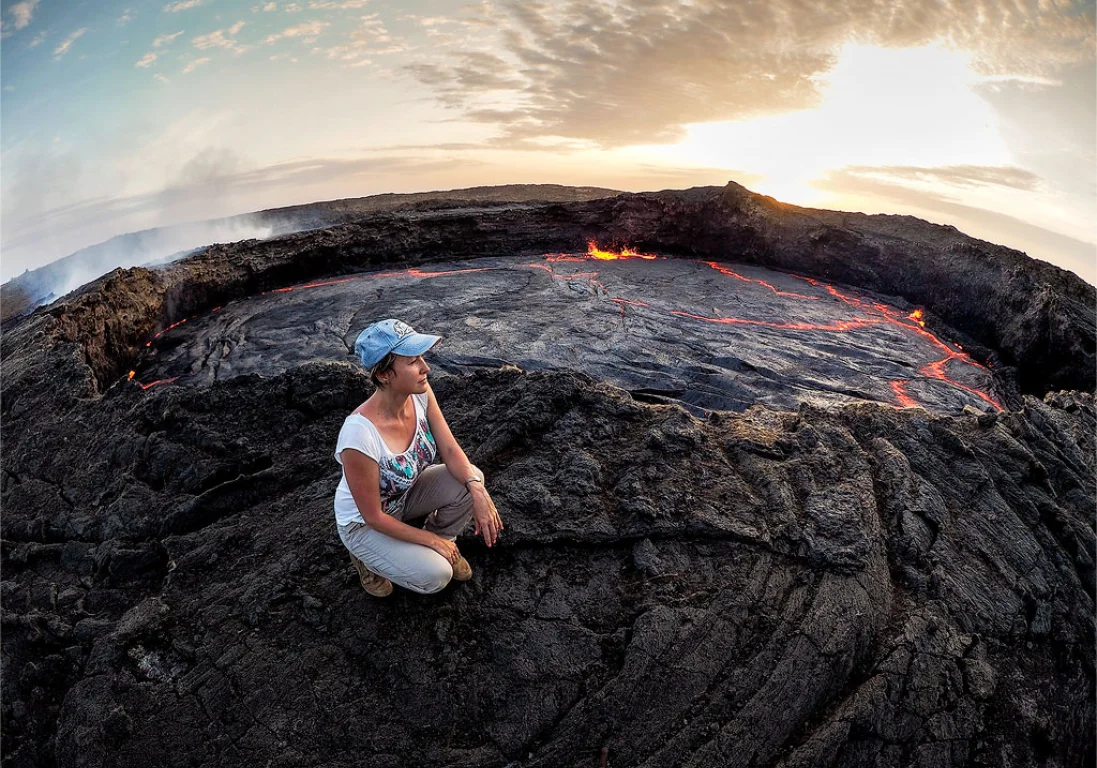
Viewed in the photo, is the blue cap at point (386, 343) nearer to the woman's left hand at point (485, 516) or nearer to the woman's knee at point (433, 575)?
the woman's left hand at point (485, 516)

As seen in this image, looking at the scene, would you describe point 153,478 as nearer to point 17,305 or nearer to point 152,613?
point 152,613

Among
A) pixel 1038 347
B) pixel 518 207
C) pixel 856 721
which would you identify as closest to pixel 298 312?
pixel 518 207

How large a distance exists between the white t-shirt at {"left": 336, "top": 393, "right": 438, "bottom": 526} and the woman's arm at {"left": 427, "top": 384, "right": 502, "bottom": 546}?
59mm

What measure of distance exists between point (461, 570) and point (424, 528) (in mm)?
369

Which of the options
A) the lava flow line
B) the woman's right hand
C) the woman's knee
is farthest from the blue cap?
the lava flow line

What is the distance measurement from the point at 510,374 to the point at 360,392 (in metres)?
1.35

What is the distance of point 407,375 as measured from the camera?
3930mm

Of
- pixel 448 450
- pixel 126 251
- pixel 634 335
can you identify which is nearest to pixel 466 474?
pixel 448 450

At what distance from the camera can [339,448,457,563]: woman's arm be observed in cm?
378

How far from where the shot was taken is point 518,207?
13.6 m

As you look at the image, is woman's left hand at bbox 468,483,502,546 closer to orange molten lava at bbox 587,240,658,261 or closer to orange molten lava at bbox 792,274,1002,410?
orange molten lava at bbox 792,274,1002,410

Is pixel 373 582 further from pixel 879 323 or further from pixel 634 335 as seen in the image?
pixel 879 323

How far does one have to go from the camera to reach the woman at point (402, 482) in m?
3.85

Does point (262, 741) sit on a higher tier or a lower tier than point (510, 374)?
lower
